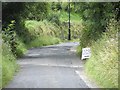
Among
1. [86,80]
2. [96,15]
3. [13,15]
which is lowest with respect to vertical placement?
[86,80]

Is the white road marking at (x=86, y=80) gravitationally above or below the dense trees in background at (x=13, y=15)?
below

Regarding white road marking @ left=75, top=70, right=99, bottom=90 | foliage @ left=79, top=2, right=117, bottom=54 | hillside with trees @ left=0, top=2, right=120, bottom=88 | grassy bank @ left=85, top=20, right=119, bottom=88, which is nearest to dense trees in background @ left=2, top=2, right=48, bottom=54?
hillside with trees @ left=0, top=2, right=120, bottom=88

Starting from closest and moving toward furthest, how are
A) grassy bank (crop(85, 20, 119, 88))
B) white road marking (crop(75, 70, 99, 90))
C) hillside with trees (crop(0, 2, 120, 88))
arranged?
grassy bank (crop(85, 20, 119, 88)) → hillside with trees (crop(0, 2, 120, 88)) → white road marking (crop(75, 70, 99, 90))

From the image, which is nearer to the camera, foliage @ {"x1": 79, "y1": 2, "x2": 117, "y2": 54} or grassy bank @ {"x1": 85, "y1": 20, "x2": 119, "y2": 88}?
grassy bank @ {"x1": 85, "y1": 20, "x2": 119, "y2": 88}

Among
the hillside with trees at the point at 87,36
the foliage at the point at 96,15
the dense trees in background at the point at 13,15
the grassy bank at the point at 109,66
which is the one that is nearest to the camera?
the grassy bank at the point at 109,66

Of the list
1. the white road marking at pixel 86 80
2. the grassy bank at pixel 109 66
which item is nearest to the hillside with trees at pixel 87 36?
the grassy bank at pixel 109 66

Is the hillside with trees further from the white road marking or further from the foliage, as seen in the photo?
the white road marking

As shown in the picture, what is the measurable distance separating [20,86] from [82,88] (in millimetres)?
2140

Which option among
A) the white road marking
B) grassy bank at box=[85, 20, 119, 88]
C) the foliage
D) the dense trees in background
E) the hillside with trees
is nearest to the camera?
grassy bank at box=[85, 20, 119, 88]

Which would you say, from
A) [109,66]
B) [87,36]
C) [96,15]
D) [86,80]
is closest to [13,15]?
[87,36]

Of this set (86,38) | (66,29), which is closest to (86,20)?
(86,38)

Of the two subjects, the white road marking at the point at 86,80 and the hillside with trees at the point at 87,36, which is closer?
the hillside with trees at the point at 87,36

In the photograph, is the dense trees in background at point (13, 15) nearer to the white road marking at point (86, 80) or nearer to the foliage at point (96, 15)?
the foliage at point (96, 15)

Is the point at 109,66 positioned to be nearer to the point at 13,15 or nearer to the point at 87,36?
the point at 87,36
